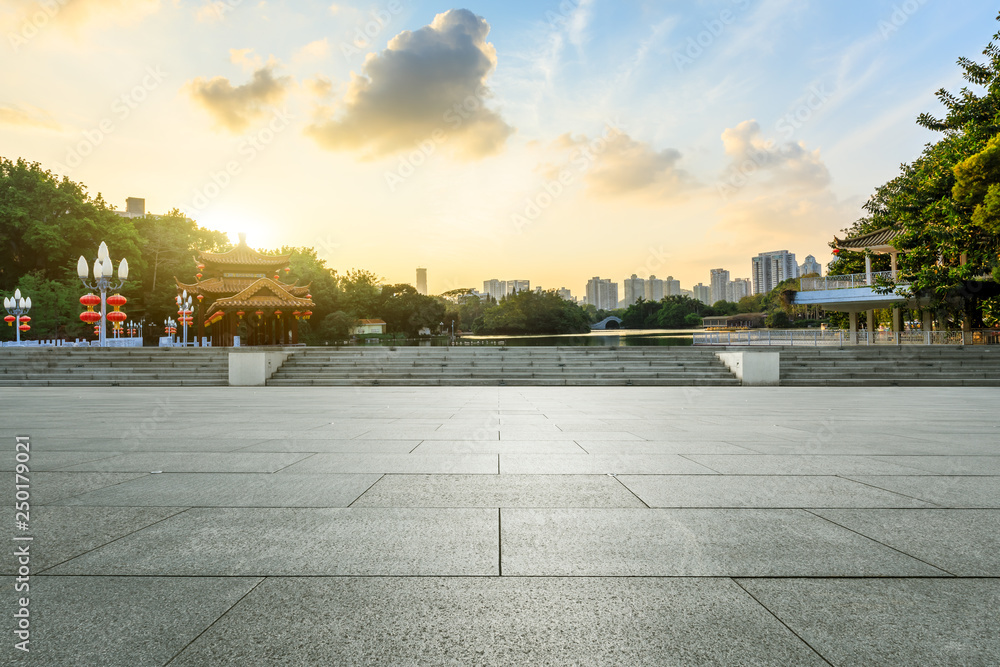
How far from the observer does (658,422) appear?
9.16m

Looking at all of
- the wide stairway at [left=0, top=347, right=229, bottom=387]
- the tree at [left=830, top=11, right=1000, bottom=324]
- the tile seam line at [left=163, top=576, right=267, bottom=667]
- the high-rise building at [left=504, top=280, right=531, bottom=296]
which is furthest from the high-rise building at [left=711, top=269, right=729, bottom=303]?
the tile seam line at [left=163, top=576, right=267, bottom=667]

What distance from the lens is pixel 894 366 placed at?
20.4m

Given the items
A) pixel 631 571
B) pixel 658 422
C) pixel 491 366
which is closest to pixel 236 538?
pixel 631 571

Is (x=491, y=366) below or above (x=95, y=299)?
below

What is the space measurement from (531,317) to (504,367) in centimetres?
7102

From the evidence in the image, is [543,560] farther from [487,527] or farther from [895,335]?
[895,335]

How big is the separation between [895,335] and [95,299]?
138 feet

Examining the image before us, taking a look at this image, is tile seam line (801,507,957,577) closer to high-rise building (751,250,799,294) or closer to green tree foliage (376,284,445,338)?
green tree foliage (376,284,445,338)

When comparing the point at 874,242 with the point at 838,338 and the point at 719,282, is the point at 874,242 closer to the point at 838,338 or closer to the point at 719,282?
the point at 838,338

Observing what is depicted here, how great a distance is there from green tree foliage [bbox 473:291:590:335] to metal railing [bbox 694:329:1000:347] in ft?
208

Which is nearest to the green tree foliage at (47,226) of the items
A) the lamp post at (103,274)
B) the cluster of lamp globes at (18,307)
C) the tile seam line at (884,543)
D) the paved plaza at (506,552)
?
the cluster of lamp globes at (18,307)

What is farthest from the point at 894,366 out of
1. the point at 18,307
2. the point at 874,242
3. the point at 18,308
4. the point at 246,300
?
the point at 18,308

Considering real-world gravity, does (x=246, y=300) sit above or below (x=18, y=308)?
above

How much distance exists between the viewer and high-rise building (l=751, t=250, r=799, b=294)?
15300 cm
